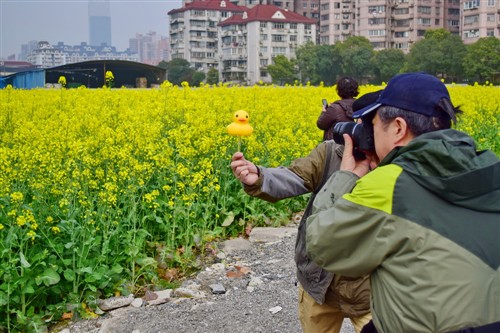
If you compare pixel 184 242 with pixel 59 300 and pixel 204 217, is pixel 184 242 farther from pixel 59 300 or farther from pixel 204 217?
pixel 59 300

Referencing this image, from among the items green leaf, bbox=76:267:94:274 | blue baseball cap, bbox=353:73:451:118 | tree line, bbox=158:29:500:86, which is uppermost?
tree line, bbox=158:29:500:86

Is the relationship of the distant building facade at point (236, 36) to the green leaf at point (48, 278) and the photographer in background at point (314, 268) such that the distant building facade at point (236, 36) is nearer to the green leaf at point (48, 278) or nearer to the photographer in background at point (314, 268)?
the green leaf at point (48, 278)

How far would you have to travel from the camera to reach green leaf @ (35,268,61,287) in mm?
4633

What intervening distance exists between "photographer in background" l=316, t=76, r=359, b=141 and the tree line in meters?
38.2

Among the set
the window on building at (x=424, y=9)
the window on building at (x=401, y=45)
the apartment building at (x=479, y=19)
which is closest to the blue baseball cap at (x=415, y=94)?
the apartment building at (x=479, y=19)

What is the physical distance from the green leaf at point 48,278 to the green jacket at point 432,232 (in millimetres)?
3300

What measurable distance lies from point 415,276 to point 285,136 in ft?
21.7

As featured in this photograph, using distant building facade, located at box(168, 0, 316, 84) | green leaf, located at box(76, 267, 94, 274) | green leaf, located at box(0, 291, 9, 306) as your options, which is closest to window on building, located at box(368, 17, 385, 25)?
distant building facade, located at box(168, 0, 316, 84)

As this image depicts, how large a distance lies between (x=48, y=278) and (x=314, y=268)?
2.60 metres

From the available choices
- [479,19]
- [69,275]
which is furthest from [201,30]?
[69,275]

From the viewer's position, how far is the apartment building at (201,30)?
100m

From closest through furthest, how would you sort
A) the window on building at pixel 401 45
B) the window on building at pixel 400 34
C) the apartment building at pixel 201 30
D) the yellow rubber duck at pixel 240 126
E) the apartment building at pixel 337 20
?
the yellow rubber duck at pixel 240 126 < the window on building at pixel 400 34 < the window on building at pixel 401 45 < the apartment building at pixel 337 20 < the apartment building at pixel 201 30

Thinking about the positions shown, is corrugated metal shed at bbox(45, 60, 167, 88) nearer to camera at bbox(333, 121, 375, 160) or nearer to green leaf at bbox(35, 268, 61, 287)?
green leaf at bbox(35, 268, 61, 287)

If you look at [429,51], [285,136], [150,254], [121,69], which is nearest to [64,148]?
[150,254]
